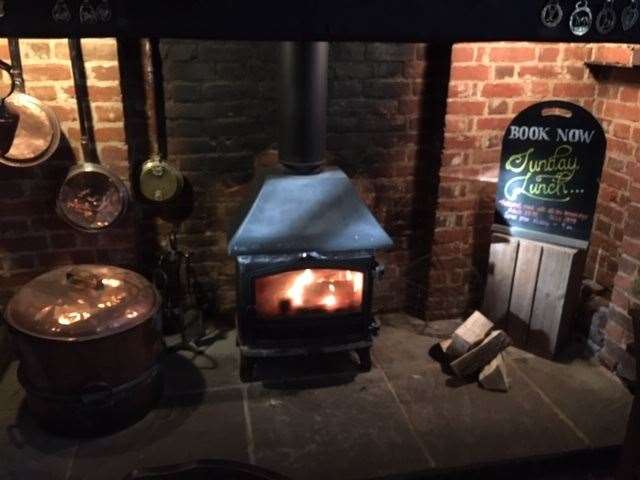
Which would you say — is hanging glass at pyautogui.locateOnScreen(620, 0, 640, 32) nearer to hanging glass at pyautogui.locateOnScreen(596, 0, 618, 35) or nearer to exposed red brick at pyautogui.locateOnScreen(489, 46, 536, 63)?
hanging glass at pyautogui.locateOnScreen(596, 0, 618, 35)

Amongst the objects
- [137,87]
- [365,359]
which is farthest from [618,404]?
[137,87]

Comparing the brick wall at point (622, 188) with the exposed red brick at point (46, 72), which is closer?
the exposed red brick at point (46, 72)

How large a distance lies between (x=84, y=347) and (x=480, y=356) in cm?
229

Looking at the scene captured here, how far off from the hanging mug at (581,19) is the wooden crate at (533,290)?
2038 millimetres

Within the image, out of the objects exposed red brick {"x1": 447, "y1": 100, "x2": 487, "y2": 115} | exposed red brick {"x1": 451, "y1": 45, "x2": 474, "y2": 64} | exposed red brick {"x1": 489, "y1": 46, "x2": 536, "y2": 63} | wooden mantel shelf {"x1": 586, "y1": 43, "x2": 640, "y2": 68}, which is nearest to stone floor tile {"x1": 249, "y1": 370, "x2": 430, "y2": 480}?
exposed red brick {"x1": 447, "y1": 100, "x2": 487, "y2": 115}

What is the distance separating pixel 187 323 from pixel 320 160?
150 cm

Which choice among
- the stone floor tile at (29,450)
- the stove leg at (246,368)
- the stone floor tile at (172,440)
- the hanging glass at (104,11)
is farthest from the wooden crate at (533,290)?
the hanging glass at (104,11)

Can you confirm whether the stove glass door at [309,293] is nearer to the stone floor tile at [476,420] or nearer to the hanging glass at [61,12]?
the stone floor tile at [476,420]

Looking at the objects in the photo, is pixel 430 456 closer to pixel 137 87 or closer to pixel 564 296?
pixel 564 296

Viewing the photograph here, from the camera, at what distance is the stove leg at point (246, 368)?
3604 millimetres

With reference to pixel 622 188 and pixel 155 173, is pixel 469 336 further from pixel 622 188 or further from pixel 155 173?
pixel 155 173

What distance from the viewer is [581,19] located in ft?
6.17

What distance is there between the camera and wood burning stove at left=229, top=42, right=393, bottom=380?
3270 mm

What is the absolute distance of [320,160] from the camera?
3.45 m
